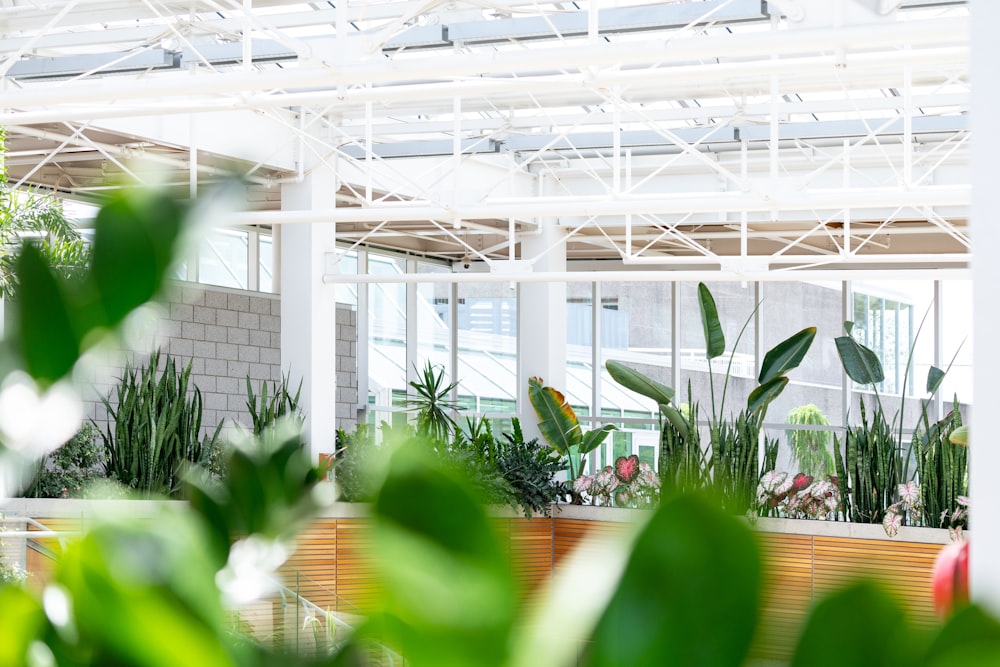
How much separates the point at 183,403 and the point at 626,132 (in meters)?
5.25

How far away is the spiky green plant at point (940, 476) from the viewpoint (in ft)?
31.5

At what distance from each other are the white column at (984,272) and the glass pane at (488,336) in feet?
51.5

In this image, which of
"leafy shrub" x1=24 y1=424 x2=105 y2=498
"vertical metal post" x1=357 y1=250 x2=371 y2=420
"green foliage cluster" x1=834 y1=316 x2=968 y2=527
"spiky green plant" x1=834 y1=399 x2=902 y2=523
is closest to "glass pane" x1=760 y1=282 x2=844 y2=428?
"vertical metal post" x1=357 y1=250 x2=371 y2=420

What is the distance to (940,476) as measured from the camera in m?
9.72

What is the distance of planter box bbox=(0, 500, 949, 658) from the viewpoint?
27 centimetres

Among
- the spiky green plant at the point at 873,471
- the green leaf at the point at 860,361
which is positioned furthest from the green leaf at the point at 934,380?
the spiky green plant at the point at 873,471

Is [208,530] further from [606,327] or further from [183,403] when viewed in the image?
[606,327]

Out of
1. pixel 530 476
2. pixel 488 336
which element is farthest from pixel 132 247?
pixel 488 336

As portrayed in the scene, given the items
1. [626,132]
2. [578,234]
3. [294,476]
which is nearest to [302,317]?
[626,132]

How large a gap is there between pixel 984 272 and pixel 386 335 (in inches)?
593

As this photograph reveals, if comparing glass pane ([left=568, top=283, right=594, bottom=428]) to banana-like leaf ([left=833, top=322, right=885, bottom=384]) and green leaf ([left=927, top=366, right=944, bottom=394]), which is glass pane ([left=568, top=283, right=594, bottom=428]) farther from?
green leaf ([left=927, top=366, right=944, bottom=394])

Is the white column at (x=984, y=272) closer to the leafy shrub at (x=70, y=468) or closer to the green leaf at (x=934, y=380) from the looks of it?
the leafy shrub at (x=70, y=468)

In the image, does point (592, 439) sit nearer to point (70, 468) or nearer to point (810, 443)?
point (810, 443)

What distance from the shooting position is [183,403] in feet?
32.2
